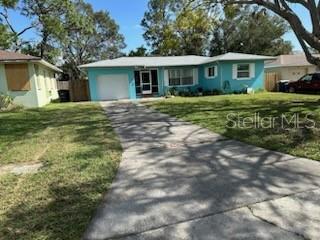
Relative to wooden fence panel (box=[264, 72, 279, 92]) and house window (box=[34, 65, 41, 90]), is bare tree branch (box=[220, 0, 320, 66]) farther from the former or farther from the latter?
wooden fence panel (box=[264, 72, 279, 92])

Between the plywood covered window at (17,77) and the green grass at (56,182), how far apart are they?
9.21 meters

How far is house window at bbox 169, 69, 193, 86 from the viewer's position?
2552 cm

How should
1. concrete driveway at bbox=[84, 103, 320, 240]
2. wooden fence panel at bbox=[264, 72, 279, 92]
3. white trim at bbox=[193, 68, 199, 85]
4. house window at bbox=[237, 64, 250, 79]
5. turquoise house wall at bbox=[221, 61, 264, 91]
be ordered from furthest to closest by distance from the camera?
white trim at bbox=[193, 68, 199, 85], wooden fence panel at bbox=[264, 72, 279, 92], house window at bbox=[237, 64, 250, 79], turquoise house wall at bbox=[221, 61, 264, 91], concrete driveway at bbox=[84, 103, 320, 240]

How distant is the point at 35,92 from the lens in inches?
723

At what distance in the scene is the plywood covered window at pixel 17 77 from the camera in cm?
1775

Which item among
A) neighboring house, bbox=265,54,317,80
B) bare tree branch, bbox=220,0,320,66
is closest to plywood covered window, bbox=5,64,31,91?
bare tree branch, bbox=220,0,320,66

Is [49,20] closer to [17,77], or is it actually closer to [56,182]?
[17,77]

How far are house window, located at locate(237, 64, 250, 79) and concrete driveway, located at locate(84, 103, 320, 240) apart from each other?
1834 cm

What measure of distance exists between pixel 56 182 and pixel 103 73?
19.4 m

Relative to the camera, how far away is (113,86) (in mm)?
24000

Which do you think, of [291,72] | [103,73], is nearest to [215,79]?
[103,73]

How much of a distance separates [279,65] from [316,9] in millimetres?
19373

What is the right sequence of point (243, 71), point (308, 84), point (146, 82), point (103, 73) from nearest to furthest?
point (308, 84) < point (103, 73) < point (243, 71) < point (146, 82)

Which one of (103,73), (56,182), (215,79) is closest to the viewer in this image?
(56,182)
